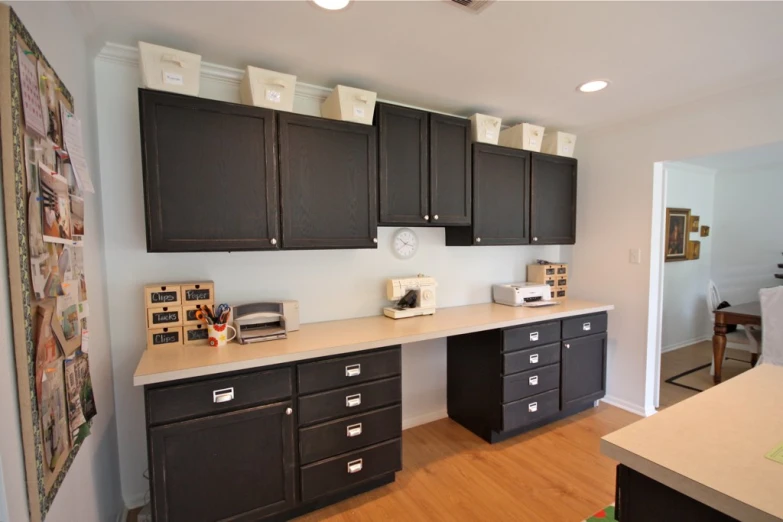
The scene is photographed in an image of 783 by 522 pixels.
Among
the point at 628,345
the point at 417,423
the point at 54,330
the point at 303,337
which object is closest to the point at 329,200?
the point at 303,337

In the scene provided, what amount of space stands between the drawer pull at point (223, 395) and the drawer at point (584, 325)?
2272mm

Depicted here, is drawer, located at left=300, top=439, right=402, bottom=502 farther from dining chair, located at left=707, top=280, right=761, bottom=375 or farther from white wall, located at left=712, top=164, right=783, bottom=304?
white wall, located at left=712, top=164, right=783, bottom=304

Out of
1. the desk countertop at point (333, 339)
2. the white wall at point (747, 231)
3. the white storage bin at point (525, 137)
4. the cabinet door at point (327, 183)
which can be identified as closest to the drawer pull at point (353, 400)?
the desk countertop at point (333, 339)

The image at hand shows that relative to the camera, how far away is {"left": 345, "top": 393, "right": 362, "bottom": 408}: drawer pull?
1.91 m

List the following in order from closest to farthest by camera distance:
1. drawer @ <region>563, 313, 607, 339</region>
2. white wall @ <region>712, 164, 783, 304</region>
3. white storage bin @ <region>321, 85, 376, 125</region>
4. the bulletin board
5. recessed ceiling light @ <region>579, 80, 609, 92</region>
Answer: the bulletin board, white storage bin @ <region>321, 85, 376, 125</region>, recessed ceiling light @ <region>579, 80, 609, 92</region>, drawer @ <region>563, 313, 607, 339</region>, white wall @ <region>712, 164, 783, 304</region>

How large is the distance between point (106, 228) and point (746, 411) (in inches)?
107

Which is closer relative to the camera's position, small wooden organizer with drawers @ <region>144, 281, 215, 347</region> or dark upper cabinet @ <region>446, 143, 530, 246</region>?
small wooden organizer with drawers @ <region>144, 281, 215, 347</region>

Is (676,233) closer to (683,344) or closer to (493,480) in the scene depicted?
(683,344)

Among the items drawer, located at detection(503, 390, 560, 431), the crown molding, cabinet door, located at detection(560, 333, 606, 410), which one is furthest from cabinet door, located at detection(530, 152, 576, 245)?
the crown molding

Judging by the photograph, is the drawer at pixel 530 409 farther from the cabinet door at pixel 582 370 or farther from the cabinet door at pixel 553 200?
the cabinet door at pixel 553 200

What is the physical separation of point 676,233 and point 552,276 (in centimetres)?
249

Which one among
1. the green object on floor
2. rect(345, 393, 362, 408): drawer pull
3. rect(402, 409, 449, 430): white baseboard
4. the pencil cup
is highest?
the pencil cup

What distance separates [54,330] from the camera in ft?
3.52

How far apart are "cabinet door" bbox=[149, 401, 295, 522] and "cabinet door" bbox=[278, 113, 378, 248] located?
35.5 inches
